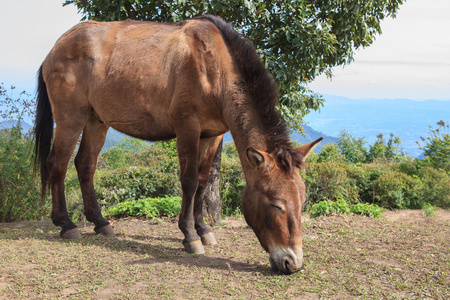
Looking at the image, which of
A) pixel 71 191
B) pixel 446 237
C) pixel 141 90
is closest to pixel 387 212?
pixel 446 237

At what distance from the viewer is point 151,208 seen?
6.62m

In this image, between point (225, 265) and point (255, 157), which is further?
point (225, 265)

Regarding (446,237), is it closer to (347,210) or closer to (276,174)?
(347,210)

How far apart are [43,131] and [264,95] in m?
3.54

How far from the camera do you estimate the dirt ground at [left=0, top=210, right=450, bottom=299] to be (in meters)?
3.54

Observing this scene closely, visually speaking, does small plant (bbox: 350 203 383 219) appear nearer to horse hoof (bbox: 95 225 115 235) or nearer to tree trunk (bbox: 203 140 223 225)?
tree trunk (bbox: 203 140 223 225)

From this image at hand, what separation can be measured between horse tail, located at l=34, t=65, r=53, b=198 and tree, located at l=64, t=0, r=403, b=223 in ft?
4.90

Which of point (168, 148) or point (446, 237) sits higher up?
point (168, 148)

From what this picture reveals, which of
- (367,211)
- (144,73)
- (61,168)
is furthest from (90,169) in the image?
(367,211)

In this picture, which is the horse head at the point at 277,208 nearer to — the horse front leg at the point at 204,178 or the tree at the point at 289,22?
the horse front leg at the point at 204,178

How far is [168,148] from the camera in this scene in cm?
1002

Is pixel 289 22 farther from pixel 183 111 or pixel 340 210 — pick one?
pixel 340 210

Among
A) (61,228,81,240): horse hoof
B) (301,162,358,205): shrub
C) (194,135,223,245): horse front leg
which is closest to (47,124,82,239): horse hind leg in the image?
(61,228,81,240): horse hoof

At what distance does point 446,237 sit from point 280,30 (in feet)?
12.0
